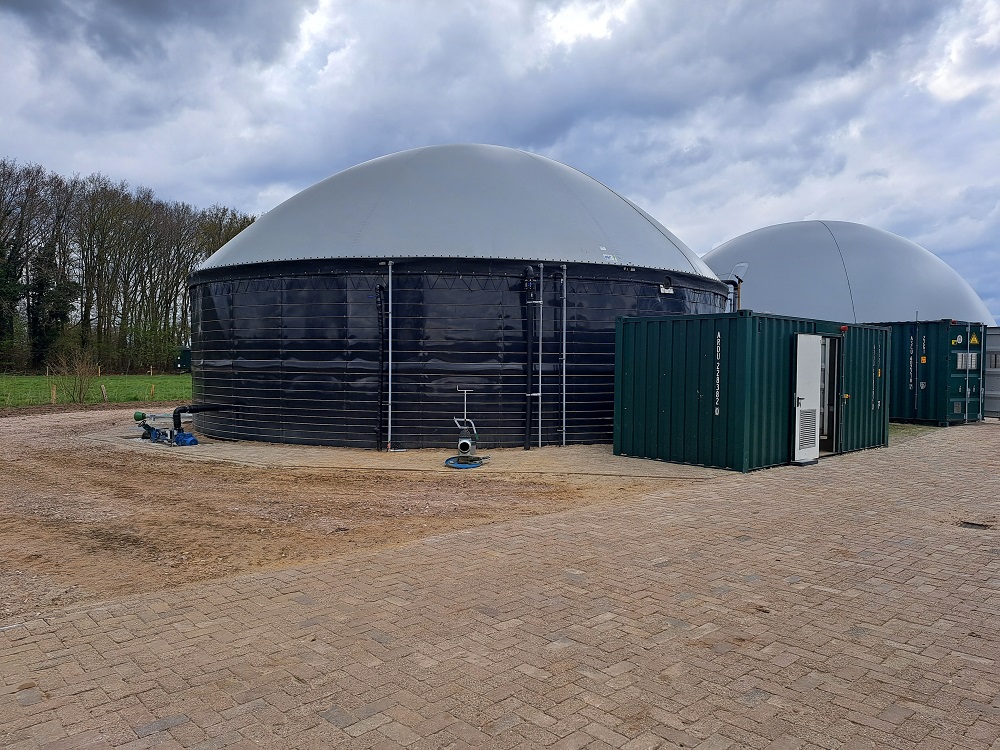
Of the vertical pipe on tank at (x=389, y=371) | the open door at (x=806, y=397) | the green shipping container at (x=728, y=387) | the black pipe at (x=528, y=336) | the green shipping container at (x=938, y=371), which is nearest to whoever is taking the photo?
the green shipping container at (x=728, y=387)

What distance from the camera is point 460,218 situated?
1487 cm

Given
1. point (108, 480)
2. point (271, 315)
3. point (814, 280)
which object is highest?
point (814, 280)

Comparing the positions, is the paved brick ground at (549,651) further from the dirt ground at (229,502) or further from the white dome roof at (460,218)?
the white dome roof at (460,218)

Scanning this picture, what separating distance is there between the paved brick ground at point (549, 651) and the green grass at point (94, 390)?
25.4m

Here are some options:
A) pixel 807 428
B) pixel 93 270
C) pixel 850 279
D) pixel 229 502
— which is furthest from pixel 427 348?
pixel 93 270

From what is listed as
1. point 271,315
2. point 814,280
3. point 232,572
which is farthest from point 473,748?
point 814,280

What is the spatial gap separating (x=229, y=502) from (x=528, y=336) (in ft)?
22.2

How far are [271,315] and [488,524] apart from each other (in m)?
8.79

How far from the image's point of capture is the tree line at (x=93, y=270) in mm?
39781

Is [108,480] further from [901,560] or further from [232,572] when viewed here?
[901,560]

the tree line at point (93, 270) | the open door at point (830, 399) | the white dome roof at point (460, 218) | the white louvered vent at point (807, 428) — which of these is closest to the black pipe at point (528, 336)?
the white dome roof at point (460, 218)

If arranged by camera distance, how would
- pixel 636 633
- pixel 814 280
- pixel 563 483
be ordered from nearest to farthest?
pixel 636 633 < pixel 563 483 < pixel 814 280

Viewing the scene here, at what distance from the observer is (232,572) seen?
6.28 metres

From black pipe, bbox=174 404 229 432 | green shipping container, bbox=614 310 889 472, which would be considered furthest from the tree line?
green shipping container, bbox=614 310 889 472
